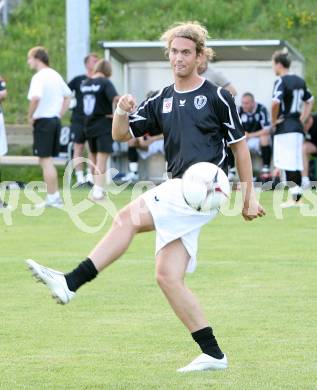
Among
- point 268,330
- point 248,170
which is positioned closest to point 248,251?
point 268,330

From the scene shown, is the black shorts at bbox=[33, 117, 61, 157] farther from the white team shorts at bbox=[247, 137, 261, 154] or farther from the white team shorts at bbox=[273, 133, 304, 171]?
the white team shorts at bbox=[247, 137, 261, 154]

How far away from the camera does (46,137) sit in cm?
1523

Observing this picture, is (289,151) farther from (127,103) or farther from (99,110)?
(127,103)

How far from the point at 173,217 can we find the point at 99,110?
10697 mm

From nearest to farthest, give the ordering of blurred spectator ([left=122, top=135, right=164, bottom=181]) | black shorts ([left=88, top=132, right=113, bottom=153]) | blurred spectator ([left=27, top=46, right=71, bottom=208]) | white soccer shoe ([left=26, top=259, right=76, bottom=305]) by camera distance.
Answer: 1. white soccer shoe ([left=26, top=259, right=76, bottom=305])
2. blurred spectator ([left=27, top=46, right=71, bottom=208])
3. black shorts ([left=88, top=132, right=113, bottom=153])
4. blurred spectator ([left=122, top=135, right=164, bottom=181])

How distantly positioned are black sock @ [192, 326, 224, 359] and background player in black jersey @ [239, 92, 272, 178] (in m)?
13.1

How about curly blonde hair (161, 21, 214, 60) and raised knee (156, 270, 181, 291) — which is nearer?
raised knee (156, 270, 181, 291)

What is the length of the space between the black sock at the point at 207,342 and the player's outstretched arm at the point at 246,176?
0.69 metres

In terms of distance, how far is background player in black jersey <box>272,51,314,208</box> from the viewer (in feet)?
49.9

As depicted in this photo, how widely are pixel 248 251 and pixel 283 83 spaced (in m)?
4.46

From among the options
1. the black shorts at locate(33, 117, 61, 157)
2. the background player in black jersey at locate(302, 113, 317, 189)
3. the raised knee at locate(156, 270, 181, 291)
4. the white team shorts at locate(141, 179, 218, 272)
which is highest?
the white team shorts at locate(141, 179, 218, 272)

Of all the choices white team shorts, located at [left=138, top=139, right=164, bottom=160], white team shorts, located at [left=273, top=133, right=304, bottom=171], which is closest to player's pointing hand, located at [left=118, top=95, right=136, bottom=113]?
white team shorts, located at [left=273, top=133, right=304, bottom=171]

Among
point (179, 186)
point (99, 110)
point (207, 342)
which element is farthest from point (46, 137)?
point (207, 342)

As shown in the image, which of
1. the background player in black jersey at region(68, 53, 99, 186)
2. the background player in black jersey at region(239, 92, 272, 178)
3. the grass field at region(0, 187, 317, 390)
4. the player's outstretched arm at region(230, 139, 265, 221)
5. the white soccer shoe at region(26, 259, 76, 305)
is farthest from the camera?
the background player in black jersey at region(239, 92, 272, 178)
